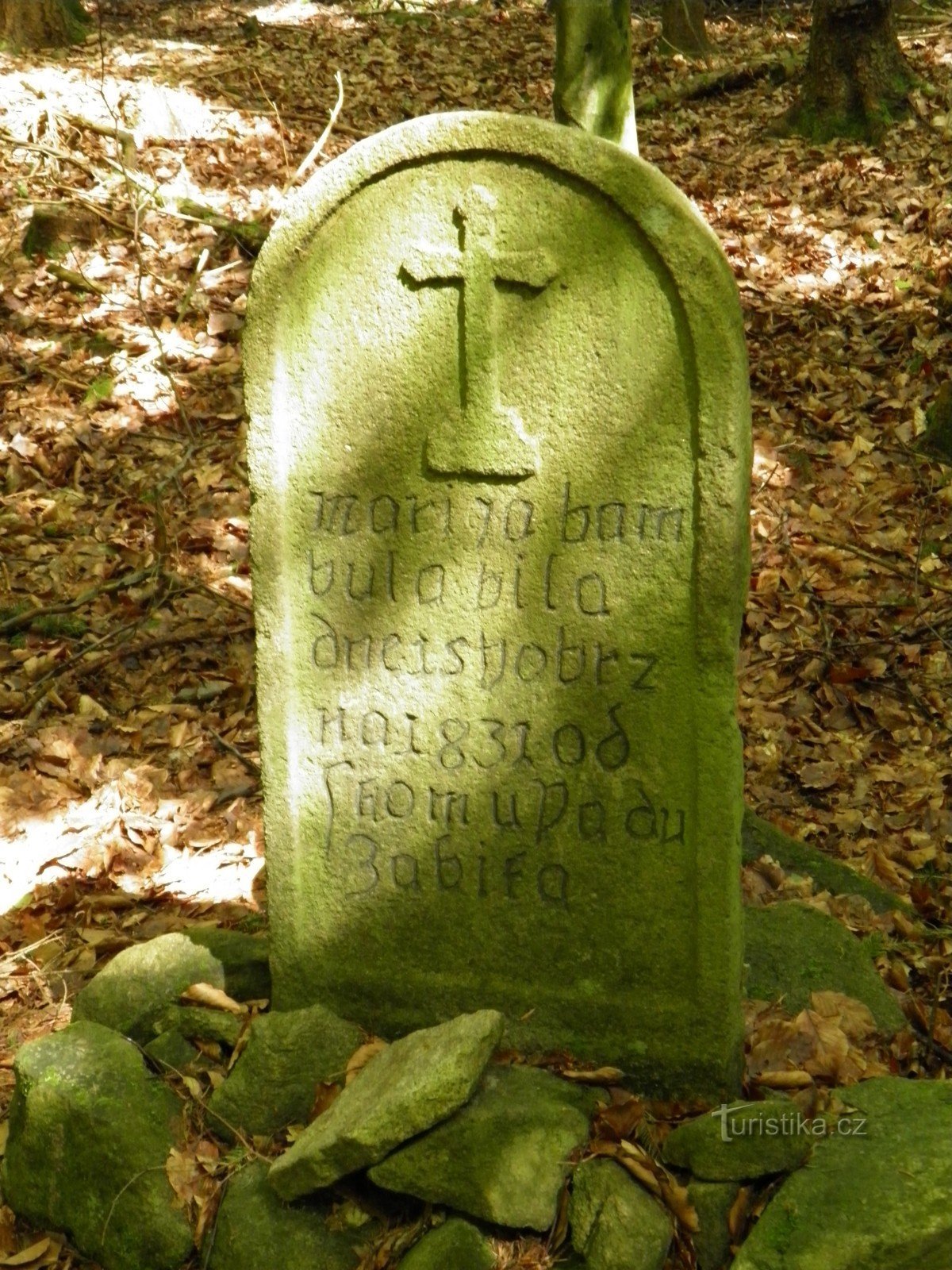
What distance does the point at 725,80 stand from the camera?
10.3 meters

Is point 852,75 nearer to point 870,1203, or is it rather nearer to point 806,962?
point 806,962

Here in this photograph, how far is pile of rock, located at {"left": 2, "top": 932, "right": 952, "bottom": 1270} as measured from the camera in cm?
247

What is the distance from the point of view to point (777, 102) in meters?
9.87

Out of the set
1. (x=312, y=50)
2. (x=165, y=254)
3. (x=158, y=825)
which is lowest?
(x=158, y=825)

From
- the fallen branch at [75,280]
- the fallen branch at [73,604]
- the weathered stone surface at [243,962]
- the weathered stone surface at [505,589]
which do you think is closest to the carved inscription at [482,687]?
the weathered stone surface at [505,589]

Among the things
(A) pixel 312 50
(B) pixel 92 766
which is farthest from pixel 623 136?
(A) pixel 312 50

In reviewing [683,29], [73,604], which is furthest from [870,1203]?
[683,29]

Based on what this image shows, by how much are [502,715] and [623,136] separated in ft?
14.3

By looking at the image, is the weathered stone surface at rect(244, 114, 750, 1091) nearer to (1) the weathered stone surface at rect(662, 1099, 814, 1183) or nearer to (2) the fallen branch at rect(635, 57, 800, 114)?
(1) the weathered stone surface at rect(662, 1099, 814, 1183)

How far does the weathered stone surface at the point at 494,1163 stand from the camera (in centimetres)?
258

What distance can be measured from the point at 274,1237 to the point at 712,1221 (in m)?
0.90

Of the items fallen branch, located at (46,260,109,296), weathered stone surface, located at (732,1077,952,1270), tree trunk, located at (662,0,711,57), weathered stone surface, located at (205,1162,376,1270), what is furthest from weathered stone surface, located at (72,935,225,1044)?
tree trunk, located at (662,0,711,57)

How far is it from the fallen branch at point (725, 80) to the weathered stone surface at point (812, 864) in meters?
7.65

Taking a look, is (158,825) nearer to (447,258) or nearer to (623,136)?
(447,258)
